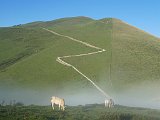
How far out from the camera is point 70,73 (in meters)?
82.1

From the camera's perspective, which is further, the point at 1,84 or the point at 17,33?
the point at 17,33

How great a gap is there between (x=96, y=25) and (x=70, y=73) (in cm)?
5066

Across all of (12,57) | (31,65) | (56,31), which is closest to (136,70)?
(31,65)

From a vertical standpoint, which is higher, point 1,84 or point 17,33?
point 17,33

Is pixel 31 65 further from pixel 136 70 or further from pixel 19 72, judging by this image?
pixel 136 70

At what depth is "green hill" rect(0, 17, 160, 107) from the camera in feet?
238

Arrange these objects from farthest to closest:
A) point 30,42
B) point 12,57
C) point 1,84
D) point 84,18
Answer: point 84,18 → point 30,42 → point 12,57 → point 1,84

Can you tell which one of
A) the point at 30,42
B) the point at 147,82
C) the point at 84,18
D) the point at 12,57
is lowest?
the point at 147,82

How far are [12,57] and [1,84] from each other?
2269cm

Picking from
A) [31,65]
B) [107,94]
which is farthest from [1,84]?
[107,94]

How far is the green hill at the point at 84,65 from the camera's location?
72.7 metres

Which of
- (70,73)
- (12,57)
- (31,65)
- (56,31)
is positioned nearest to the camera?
(70,73)

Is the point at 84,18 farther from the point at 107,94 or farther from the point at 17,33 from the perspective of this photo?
the point at 107,94

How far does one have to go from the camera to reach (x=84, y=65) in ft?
285
